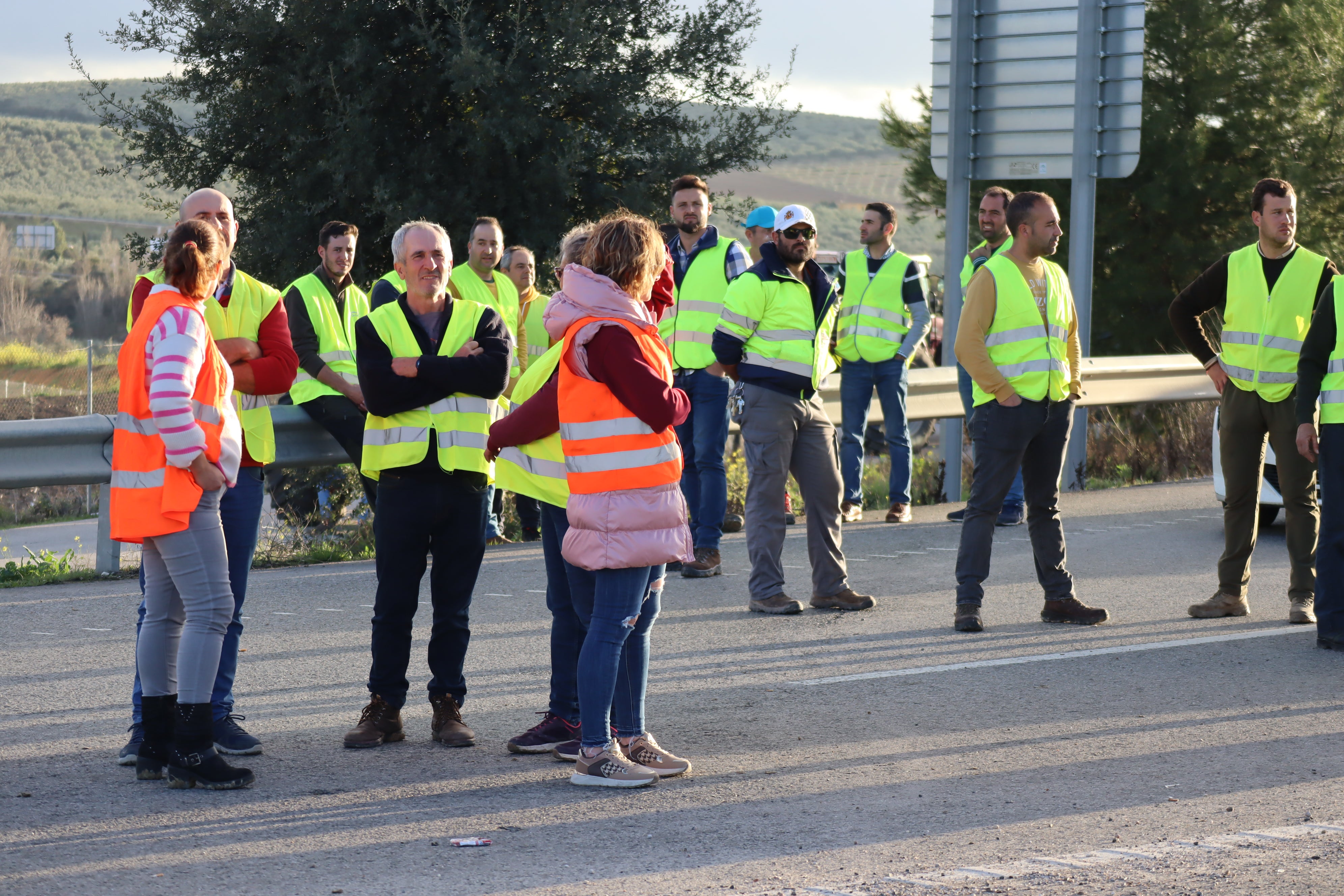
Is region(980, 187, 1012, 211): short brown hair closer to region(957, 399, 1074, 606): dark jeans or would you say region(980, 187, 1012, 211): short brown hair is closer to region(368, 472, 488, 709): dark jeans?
region(957, 399, 1074, 606): dark jeans

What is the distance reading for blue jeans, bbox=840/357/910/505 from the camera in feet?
39.1

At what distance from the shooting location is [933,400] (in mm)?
13539

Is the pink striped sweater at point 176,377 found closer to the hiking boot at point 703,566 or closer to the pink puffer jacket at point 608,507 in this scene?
the pink puffer jacket at point 608,507

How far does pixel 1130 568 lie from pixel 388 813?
6.07m

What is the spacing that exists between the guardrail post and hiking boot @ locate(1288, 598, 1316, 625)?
6575 millimetres

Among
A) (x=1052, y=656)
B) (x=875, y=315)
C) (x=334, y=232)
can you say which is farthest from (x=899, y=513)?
(x=334, y=232)

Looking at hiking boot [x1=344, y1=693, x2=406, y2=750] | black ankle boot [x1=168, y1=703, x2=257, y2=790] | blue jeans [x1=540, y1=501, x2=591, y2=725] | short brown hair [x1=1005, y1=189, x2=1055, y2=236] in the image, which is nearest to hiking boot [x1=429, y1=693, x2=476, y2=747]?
hiking boot [x1=344, y1=693, x2=406, y2=750]

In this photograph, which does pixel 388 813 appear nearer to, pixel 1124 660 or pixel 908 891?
pixel 908 891

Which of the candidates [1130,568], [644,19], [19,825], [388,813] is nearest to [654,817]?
[388,813]

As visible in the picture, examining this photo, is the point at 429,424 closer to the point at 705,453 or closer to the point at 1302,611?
the point at 705,453

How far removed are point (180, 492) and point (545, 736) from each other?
1601 millimetres

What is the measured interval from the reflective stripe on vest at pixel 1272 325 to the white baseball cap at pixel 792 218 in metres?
2.18

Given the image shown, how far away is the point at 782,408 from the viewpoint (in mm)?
8531

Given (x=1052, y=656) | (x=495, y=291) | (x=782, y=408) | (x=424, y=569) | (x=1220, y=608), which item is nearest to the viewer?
(x=424, y=569)
